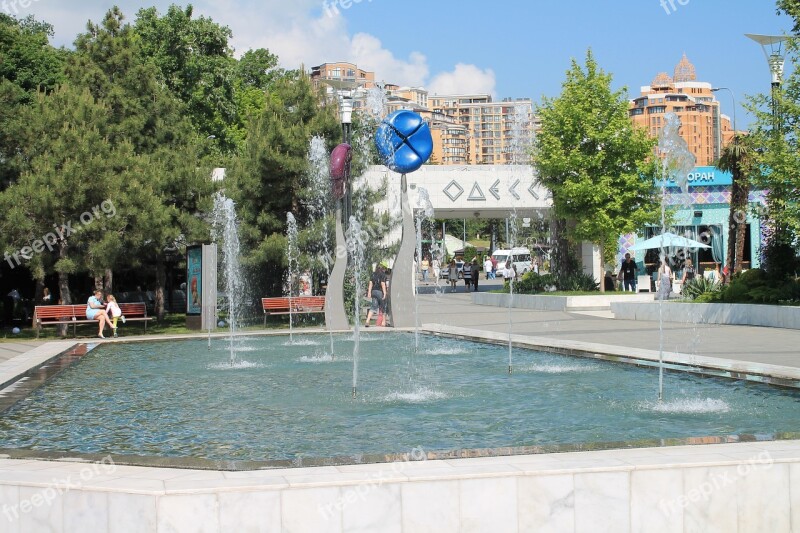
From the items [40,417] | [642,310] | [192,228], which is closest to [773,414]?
[40,417]

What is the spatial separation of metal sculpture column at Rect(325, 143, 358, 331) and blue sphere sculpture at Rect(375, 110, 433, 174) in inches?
37.9

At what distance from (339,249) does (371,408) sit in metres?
12.1

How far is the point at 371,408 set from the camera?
10000 mm

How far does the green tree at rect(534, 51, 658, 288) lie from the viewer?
29.9m

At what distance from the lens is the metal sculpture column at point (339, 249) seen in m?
21.5

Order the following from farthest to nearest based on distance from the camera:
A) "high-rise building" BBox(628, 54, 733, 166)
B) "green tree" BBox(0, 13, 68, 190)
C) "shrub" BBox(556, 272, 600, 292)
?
"high-rise building" BBox(628, 54, 733, 166), "green tree" BBox(0, 13, 68, 190), "shrub" BBox(556, 272, 600, 292)

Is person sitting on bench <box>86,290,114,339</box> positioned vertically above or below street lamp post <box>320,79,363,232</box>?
below

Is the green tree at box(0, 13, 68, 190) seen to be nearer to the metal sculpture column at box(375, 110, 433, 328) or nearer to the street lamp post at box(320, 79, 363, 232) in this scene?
the street lamp post at box(320, 79, 363, 232)

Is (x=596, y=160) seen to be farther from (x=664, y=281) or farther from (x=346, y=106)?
(x=346, y=106)

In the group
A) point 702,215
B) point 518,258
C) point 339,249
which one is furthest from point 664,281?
point 518,258

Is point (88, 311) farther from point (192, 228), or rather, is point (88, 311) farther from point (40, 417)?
point (40, 417)

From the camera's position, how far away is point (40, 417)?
9750 millimetres

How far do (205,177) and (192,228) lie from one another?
1693 mm

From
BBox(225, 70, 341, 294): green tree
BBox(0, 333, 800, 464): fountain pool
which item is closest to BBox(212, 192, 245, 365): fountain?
BBox(225, 70, 341, 294): green tree
